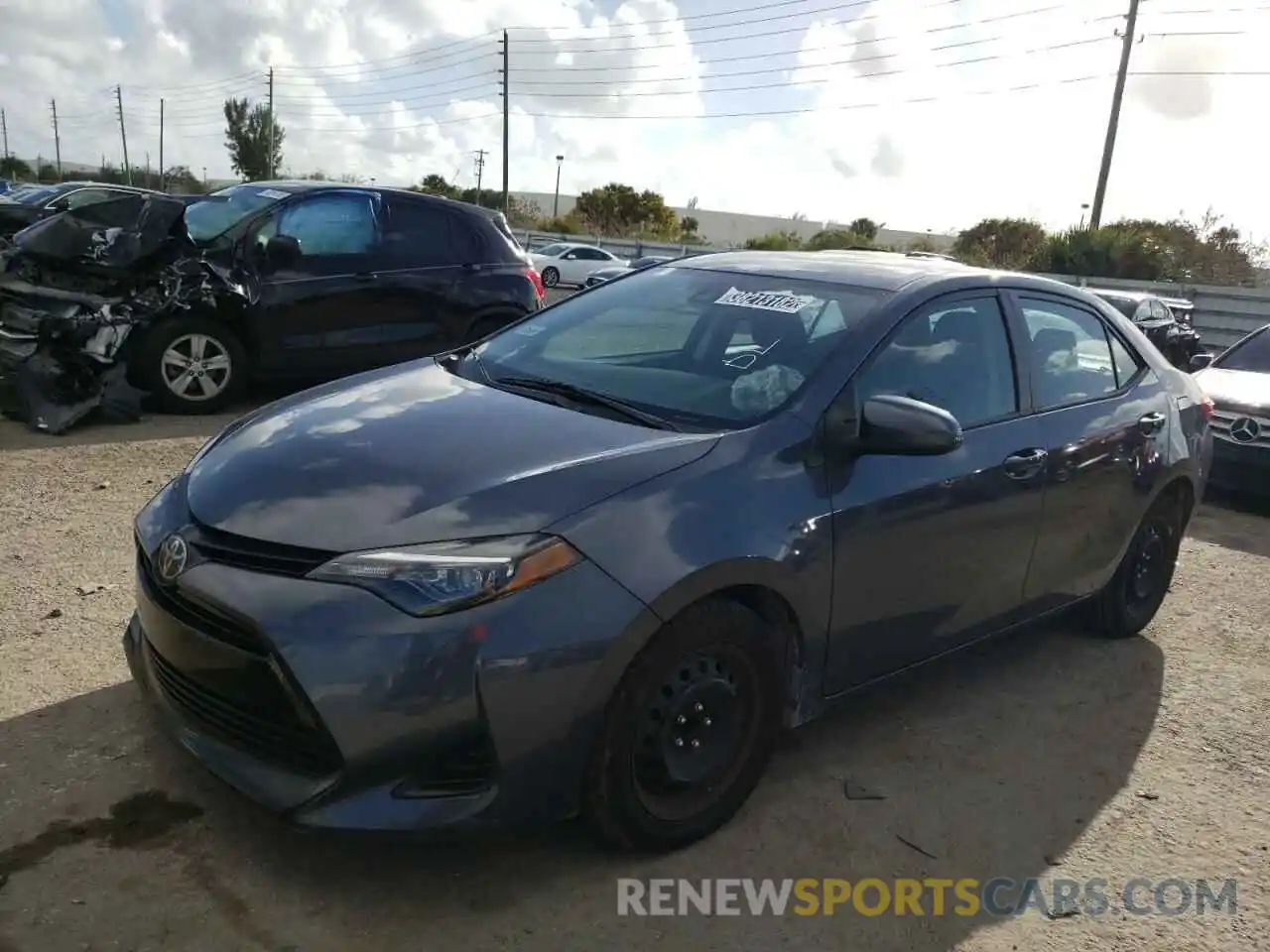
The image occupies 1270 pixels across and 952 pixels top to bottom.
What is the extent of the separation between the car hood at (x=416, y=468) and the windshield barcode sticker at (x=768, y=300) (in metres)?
0.83

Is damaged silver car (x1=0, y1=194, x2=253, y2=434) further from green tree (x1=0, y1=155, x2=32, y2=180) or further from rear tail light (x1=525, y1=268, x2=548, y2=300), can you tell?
green tree (x1=0, y1=155, x2=32, y2=180)

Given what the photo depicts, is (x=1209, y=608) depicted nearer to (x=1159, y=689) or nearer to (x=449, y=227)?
(x=1159, y=689)

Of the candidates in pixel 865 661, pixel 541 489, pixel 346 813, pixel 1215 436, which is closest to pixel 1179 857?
pixel 865 661

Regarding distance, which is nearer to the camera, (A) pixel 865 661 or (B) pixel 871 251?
(A) pixel 865 661

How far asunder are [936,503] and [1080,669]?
1637 millimetres

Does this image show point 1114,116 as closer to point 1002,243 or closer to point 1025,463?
point 1002,243

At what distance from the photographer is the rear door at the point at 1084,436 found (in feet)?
13.2

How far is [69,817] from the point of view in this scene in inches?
113

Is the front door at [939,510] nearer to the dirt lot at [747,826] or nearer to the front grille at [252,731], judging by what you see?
the dirt lot at [747,826]

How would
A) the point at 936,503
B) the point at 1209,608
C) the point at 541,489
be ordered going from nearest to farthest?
1. the point at 541,489
2. the point at 936,503
3. the point at 1209,608

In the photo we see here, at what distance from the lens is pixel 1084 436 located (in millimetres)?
4145

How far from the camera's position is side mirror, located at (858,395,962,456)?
10.2ft

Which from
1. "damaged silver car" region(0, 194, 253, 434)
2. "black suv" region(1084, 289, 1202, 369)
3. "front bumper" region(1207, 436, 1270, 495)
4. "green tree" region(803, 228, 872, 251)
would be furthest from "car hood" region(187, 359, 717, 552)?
"green tree" region(803, 228, 872, 251)

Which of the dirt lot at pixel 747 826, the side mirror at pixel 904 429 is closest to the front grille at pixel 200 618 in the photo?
the dirt lot at pixel 747 826
